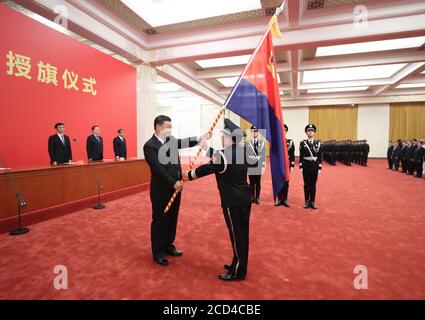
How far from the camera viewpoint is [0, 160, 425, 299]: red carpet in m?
1.94

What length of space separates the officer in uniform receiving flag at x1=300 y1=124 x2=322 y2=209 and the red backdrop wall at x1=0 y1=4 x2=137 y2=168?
16.7 feet

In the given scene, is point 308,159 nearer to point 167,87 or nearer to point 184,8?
point 184,8

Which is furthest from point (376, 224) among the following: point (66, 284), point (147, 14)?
point (147, 14)

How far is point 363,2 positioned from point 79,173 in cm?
633

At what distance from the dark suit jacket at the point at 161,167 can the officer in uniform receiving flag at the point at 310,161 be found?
267cm

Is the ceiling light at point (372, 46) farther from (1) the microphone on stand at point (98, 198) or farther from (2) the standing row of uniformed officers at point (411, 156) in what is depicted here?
(1) the microphone on stand at point (98, 198)

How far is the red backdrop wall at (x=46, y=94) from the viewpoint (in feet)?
15.3

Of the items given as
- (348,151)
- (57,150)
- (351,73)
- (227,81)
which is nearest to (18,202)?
(57,150)

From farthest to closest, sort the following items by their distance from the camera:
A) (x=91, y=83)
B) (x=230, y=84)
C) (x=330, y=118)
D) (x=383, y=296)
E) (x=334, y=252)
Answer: (x=330, y=118)
(x=230, y=84)
(x=91, y=83)
(x=334, y=252)
(x=383, y=296)

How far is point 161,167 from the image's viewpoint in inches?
89.4

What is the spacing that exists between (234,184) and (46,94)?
203 inches

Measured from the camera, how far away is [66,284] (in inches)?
79.0
